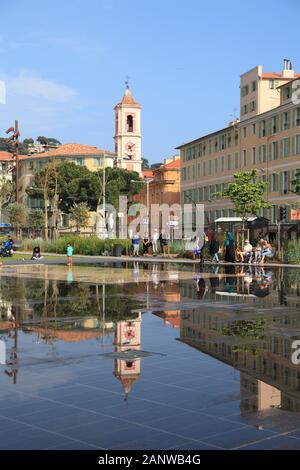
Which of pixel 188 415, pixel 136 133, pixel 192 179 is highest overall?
pixel 136 133

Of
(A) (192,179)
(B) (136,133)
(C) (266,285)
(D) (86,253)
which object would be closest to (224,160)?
(A) (192,179)

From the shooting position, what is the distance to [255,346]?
31.4 feet

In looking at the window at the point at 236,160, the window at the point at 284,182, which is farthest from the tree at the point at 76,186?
the window at the point at 284,182

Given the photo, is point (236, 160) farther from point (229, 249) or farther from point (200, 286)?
point (200, 286)

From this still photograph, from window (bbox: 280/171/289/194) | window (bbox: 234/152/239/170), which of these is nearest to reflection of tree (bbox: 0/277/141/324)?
window (bbox: 280/171/289/194)

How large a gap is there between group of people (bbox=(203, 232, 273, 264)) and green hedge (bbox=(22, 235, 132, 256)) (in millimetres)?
12645

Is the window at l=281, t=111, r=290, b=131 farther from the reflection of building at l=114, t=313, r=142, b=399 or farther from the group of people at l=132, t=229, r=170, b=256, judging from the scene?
the reflection of building at l=114, t=313, r=142, b=399

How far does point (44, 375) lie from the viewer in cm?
784

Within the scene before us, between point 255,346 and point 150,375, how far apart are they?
7.49 ft

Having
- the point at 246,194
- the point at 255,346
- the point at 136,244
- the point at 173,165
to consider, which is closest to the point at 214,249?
the point at 136,244

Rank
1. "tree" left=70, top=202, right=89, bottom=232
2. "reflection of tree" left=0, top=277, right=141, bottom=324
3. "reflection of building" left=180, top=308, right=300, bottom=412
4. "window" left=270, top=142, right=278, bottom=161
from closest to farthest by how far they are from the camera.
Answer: "reflection of building" left=180, top=308, right=300, bottom=412 < "reflection of tree" left=0, top=277, right=141, bottom=324 < "window" left=270, top=142, right=278, bottom=161 < "tree" left=70, top=202, right=89, bottom=232

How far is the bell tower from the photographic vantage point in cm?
11762

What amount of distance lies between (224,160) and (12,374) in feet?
224

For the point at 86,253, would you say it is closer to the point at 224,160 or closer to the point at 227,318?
the point at 224,160
